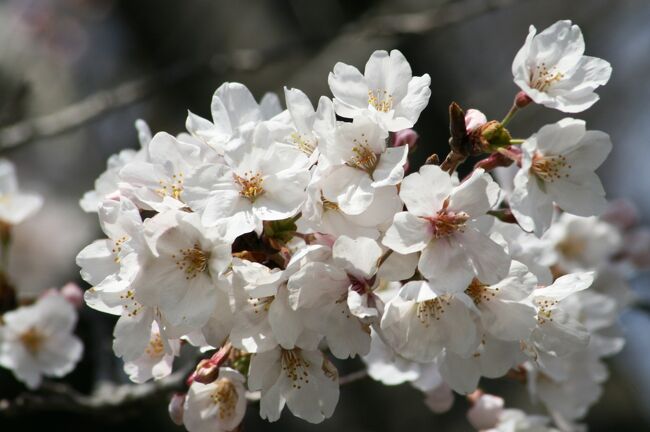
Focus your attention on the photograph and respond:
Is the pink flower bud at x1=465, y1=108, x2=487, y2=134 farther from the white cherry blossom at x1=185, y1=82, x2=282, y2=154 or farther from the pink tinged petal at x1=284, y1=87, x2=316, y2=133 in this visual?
the white cherry blossom at x1=185, y1=82, x2=282, y2=154

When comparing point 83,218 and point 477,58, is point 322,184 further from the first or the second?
point 477,58

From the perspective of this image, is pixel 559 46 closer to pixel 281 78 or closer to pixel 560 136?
pixel 560 136

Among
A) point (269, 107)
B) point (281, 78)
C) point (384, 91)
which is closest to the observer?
point (384, 91)

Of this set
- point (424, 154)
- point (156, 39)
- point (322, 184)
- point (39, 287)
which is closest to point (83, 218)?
point (39, 287)

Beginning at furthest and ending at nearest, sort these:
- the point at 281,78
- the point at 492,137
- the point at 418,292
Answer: the point at 281,78
the point at 492,137
the point at 418,292

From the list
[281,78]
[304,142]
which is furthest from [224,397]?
[281,78]

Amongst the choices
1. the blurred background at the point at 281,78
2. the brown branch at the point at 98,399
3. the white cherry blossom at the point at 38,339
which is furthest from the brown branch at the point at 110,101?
the brown branch at the point at 98,399

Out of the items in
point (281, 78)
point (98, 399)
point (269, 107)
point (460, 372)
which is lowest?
point (281, 78)

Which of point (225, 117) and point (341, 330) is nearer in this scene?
point (341, 330)

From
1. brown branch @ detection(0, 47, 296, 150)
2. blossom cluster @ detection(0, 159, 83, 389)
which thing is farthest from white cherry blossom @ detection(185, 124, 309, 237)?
brown branch @ detection(0, 47, 296, 150)
